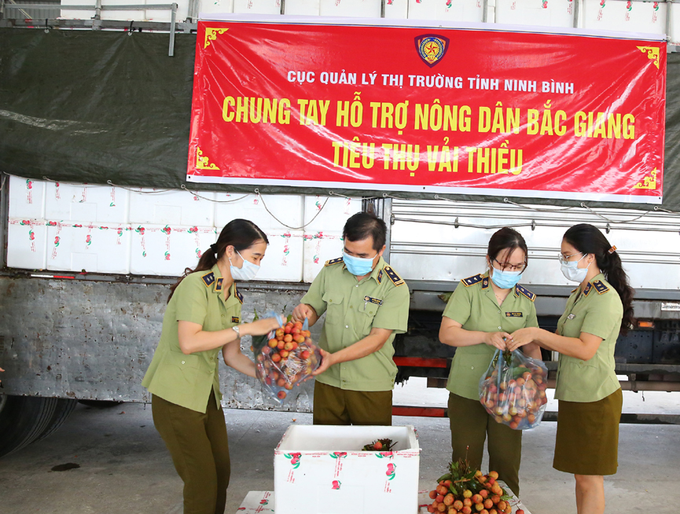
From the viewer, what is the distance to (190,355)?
2.16 metres

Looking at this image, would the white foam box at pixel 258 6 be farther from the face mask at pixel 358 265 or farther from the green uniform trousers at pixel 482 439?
the green uniform trousers at pixel 482 439

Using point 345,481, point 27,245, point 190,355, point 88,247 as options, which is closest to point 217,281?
point 190,355

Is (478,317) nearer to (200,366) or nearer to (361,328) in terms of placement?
(361,328)

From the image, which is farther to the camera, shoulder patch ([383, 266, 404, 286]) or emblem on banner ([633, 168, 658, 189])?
emblem on banner ([633, 168, 658, 189])

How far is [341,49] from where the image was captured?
11.6 ft

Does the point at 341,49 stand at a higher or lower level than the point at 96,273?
higher

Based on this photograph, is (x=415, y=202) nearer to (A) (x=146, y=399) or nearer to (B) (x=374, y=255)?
(B) (x=374, y=255)

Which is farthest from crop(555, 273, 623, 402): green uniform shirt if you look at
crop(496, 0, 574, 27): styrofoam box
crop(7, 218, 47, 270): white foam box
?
crop(7, 218, 47, 270): white foam box

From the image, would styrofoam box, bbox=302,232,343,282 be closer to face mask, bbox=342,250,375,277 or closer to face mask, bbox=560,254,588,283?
face mask, bbox=342,250,375,277

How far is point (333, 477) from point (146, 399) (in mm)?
2115

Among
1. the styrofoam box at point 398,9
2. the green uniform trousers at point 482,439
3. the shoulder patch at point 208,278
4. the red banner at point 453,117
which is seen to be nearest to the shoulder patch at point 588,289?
the green uniform trousers at point 482,439

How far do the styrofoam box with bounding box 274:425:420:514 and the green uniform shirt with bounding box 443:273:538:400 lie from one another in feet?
2.53

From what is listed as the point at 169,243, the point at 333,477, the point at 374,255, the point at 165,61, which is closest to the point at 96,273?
the point at 169,243

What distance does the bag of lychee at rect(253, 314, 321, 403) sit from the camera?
7.05 feet
